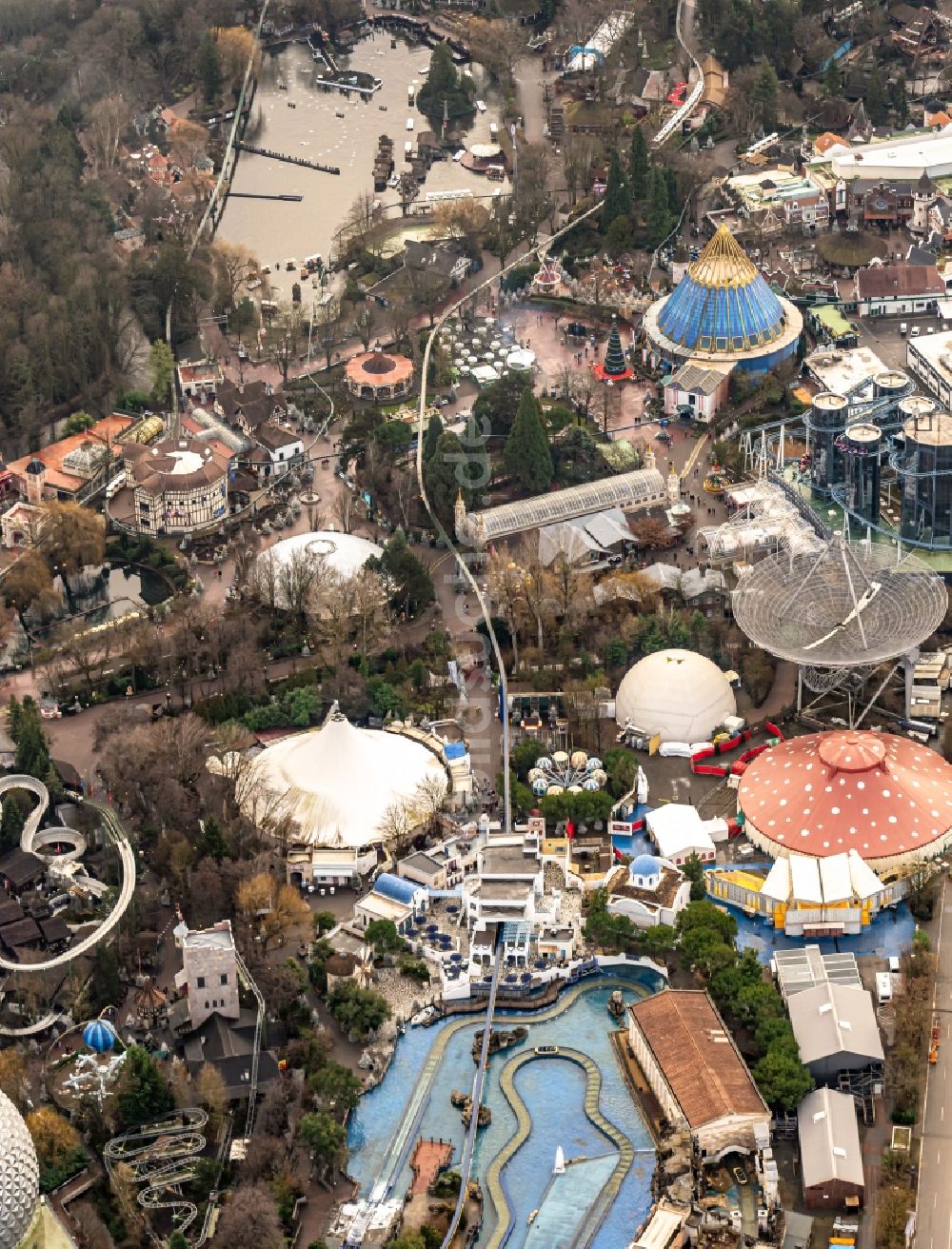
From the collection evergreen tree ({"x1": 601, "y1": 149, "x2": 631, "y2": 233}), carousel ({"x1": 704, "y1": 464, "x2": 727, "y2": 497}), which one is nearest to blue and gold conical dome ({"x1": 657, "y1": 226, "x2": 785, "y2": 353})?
carousel ({"x1": 704, "y1": 464, "x2": 727, "y2": 497})

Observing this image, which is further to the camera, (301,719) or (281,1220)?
(301,719)

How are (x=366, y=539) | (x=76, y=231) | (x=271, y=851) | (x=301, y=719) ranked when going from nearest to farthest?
1. (x=271, y=851)
2. (x=301, y=719)
3. (x=366, y=539)
4. (x=76, y=231)

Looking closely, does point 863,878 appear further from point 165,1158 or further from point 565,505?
point 565,505

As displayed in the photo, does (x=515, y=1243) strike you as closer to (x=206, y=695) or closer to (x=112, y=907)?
(x=112, y=907)

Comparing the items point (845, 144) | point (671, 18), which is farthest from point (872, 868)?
point (671, 18)

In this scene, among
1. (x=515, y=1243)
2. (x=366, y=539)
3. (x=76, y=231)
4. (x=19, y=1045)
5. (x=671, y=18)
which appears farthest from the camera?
(x=671, y=18)

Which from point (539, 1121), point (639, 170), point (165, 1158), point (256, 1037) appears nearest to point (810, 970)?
point (539, 1121)

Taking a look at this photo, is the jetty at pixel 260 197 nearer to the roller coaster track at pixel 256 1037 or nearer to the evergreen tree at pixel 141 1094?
the roller coaster track at pixel 256 1037
